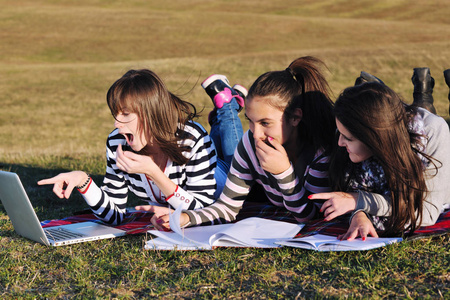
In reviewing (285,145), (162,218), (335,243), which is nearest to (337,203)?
(335,243)

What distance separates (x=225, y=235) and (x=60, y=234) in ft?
4.14

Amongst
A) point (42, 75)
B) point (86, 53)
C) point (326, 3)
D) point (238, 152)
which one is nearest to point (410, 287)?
point (238, 152)

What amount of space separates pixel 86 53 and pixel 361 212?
2894 centimetres

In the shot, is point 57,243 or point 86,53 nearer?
point 57,243

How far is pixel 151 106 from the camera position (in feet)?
12.7

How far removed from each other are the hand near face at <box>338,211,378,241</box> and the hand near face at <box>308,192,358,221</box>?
75 millimetres

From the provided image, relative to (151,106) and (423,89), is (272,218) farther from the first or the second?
(423,89)

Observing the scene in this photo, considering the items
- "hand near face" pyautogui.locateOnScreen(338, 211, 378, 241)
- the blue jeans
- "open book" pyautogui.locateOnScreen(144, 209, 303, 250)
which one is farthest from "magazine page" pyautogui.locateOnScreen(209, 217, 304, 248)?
the blue jeans

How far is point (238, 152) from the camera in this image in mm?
3951

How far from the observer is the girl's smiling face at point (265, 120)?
11.7 feet

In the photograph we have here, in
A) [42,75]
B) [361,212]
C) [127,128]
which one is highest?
[127,128]

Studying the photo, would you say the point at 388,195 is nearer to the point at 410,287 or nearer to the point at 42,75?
the point at 410,287

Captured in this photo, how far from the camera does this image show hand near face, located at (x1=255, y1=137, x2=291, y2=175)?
11.4 feet

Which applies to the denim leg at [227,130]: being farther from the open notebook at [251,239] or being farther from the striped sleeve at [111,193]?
the open notebook at [251,239]
